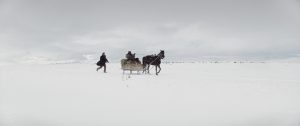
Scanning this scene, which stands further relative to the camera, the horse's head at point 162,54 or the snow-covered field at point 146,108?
the horse's head at point 162,54

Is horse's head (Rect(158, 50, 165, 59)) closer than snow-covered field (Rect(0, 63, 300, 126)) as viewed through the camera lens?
No

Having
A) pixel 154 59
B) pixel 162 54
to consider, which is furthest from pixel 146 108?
pixel 154 59

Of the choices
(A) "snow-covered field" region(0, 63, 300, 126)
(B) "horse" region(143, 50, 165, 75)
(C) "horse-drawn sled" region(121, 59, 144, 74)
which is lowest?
(A) "snow-covered field" region(0, 63, 300, 126)

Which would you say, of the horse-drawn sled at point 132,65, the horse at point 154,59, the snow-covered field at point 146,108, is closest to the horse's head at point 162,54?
the horse at point 154,59

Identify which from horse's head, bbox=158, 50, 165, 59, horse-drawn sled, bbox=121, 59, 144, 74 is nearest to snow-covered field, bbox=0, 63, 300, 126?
horse-drawn sled, bbox=121, 59, 144, 74

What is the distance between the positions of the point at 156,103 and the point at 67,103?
8.32 ft

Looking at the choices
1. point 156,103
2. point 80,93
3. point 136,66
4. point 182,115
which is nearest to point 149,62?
point 136,66

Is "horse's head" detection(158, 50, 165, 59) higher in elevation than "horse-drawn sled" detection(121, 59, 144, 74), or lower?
higher

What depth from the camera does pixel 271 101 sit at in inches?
539

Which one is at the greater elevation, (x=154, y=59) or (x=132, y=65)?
(x=154, y=59)

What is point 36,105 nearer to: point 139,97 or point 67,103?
point 67,103

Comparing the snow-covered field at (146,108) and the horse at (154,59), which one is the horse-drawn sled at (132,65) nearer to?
the horse at (154,59)

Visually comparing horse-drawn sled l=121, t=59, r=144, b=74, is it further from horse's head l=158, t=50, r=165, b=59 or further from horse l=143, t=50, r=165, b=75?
horse's head l=158, t=50, r=165, b=59

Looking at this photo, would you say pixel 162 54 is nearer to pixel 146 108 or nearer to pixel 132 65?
pixel 132 65
